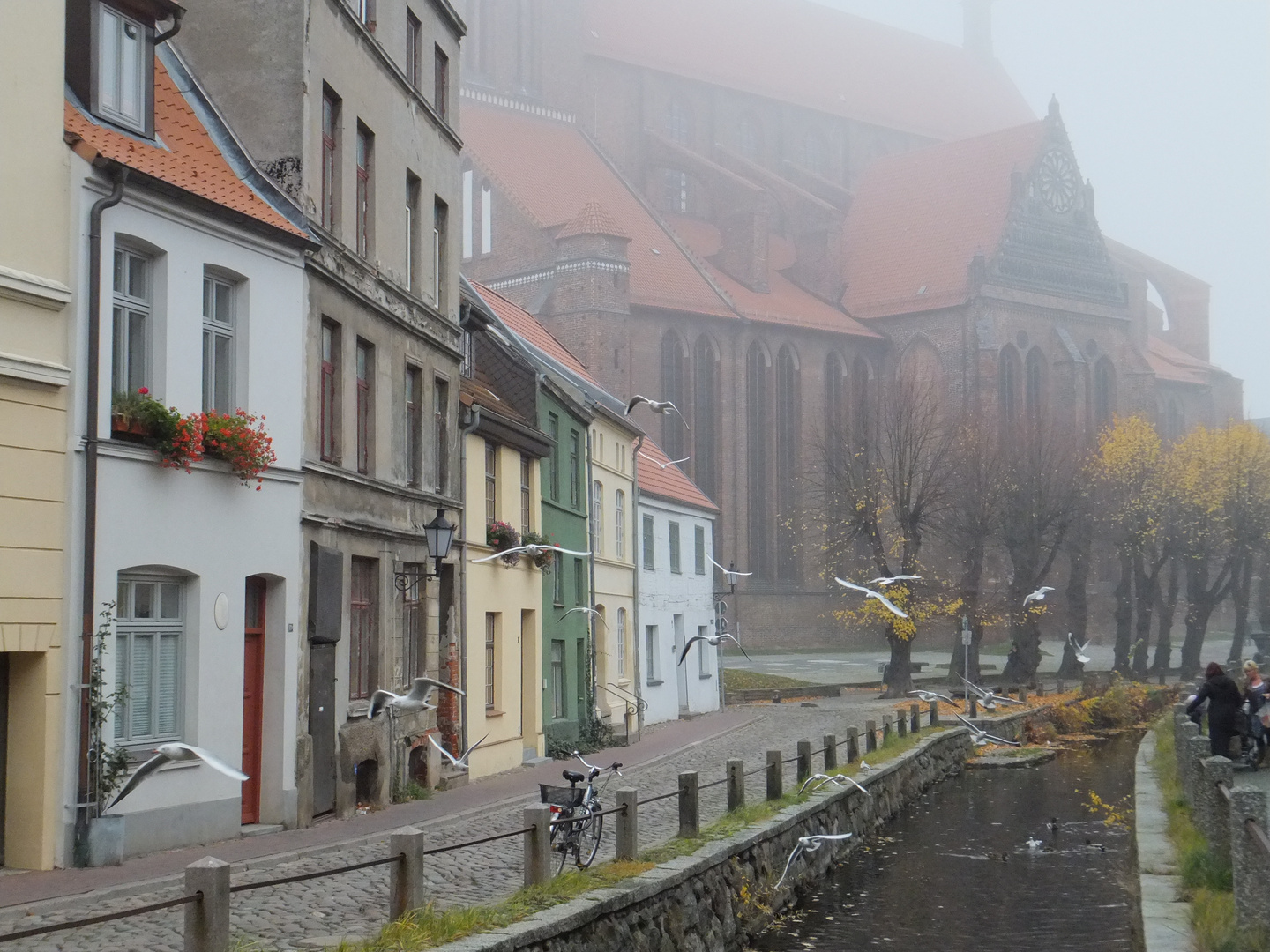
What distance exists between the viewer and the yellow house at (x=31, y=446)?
12.2 metres

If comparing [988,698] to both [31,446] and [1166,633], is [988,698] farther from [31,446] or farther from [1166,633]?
[1166,633]

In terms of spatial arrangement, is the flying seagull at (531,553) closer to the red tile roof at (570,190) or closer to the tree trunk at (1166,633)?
the tree trunk at (1166,633)

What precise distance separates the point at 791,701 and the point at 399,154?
26211 mm

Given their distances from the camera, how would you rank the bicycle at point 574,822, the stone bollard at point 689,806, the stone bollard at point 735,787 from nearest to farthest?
the bicycle at point 574,822 < the stone bollard at point 689,806 < the stone bollard at point 735,787

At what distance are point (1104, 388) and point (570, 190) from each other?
25.5 metres

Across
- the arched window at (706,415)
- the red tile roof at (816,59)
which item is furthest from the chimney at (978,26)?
the arched window at (706,415)

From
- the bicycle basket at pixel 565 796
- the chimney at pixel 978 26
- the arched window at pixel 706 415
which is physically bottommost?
the bicycle basket at pixel 565 796

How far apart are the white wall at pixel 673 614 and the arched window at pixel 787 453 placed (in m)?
21.0

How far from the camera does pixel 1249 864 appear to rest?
927cm

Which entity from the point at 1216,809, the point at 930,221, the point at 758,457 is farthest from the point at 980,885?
the point at 930,221

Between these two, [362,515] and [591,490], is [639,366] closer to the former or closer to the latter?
[591,490]

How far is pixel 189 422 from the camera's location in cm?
1373

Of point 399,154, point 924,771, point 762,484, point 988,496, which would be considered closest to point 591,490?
point 924,771

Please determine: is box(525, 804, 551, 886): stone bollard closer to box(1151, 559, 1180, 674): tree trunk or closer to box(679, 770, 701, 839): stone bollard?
box(679, 770, 701, 839): stone bollard
